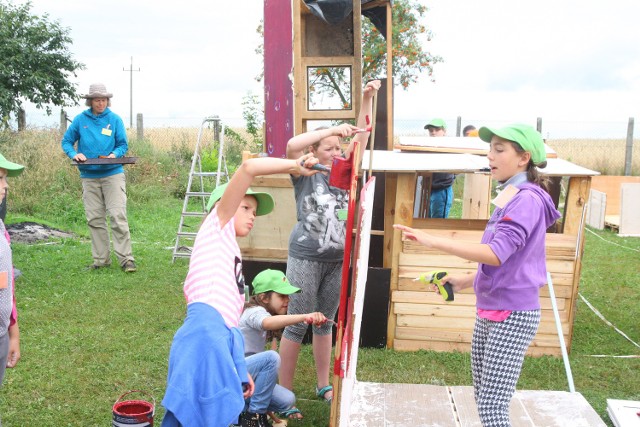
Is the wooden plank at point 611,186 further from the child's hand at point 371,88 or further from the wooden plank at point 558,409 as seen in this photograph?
the child's hand at point 371,88

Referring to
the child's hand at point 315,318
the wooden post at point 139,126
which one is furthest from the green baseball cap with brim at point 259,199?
the wooden post at point 139,126

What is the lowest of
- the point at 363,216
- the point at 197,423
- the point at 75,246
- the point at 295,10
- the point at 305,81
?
the point at 75,246

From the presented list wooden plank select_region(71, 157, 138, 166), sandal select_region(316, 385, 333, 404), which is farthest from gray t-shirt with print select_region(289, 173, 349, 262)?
wooden plank select_region(71, 157, 138, 166)

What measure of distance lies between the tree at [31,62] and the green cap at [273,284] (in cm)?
1123

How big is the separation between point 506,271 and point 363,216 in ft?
2.13

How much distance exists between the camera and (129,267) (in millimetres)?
7879

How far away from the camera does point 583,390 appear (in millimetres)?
4695

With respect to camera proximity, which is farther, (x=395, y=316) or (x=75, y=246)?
(x=75, y=246)

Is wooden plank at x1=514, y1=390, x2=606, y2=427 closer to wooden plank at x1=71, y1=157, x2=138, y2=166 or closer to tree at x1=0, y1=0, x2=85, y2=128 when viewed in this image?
wooden plank at x1=71, y1=157, x2=138, y2=166

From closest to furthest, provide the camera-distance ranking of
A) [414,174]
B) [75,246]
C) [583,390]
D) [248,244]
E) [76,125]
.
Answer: [583,390] → [414,174] → [248,244] → [76,125] → [75,246]

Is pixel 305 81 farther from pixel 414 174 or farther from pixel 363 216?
pixel 363 216

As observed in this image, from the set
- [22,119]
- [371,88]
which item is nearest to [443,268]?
[371,88]

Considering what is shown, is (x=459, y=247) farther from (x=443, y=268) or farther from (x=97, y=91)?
(x=97, y=91)

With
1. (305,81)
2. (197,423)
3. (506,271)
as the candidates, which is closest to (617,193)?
(305,81)
